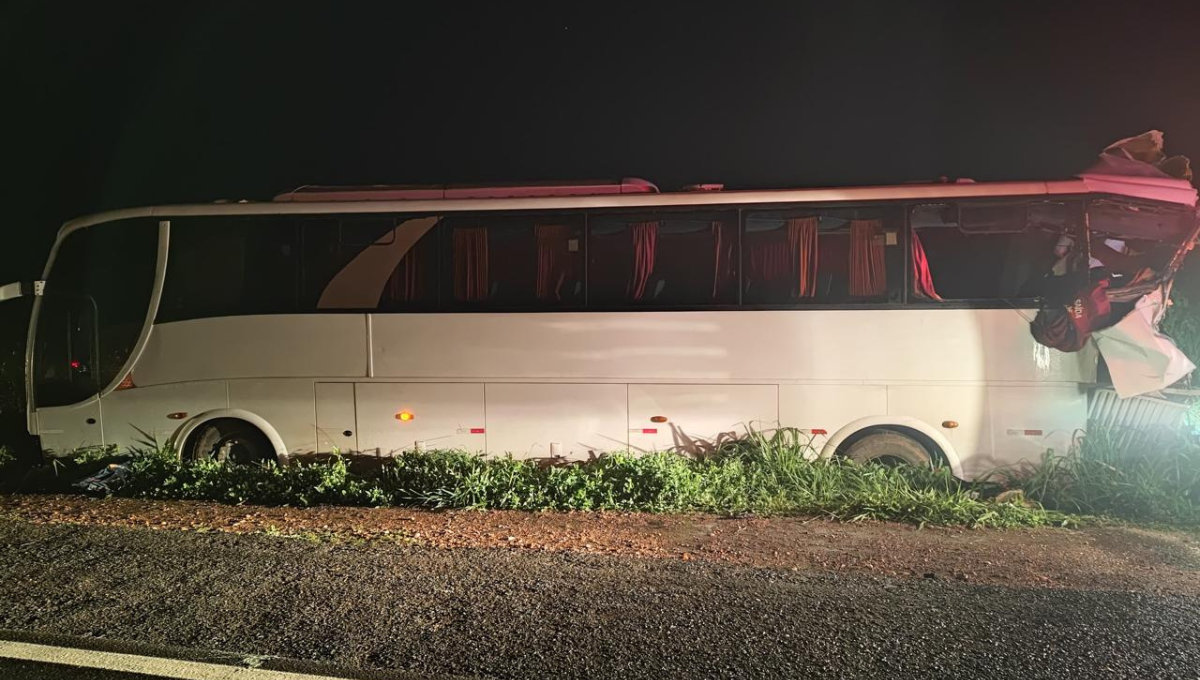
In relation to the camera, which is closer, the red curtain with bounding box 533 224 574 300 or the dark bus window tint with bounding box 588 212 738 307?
the dark bus window tint with bounding box 588 212 738 307

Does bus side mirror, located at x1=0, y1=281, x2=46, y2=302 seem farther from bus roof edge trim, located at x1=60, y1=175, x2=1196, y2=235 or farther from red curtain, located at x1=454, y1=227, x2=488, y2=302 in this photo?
red curtain, located at x1=454, y1=227, x2=488, y2=302

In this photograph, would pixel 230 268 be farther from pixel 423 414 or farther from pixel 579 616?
pixel 579 616

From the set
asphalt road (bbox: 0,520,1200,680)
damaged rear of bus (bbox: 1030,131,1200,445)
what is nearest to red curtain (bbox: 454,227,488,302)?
asphalt road (bbox: 0,520,1200,680)

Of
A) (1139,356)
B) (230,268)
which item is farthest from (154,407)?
(1139,356)

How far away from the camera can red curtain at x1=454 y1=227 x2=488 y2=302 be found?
7684 millimetres

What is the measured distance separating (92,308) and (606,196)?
575 centimetres

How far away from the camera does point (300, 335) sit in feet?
25.7

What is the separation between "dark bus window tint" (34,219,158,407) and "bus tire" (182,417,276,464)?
1.08m

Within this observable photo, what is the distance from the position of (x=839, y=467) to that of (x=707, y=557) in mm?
2301

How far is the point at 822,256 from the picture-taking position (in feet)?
23.9

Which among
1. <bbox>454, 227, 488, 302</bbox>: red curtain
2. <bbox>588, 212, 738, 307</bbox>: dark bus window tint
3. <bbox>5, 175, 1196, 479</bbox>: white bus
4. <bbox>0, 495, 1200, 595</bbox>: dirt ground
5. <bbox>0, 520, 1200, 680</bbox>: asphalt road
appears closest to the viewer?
<bbox>0, 520, 1200, 680</bbox>: asphalt road

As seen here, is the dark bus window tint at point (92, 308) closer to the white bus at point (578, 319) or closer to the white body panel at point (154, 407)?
the white bus at point (578, 319)

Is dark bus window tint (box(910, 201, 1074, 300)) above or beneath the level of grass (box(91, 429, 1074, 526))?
above

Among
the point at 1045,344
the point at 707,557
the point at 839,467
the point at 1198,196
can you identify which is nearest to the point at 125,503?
the point at 707,557
